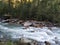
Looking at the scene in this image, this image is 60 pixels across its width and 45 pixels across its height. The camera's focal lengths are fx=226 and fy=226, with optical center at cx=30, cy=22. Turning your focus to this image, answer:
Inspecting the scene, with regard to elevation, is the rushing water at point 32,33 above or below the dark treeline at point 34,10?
below

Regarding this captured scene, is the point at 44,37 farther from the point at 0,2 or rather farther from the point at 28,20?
the point at 0,2

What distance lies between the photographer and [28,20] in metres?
8.93

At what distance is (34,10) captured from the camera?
9.04 m

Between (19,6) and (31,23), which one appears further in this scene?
(19,6)

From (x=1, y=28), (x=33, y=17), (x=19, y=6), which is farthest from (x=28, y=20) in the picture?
(x=1, y=28)

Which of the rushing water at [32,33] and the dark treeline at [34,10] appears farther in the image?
the dark treeline at [34,10]

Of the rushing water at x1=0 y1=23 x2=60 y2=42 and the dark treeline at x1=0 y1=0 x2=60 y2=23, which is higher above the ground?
the dark treeline at x1=0 y1=0 x2=60 y2=23

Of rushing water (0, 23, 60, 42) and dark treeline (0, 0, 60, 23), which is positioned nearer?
rushing water (0, 23, 60, 42)

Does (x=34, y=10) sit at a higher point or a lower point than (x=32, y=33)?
higher

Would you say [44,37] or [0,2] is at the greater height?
[0,2]

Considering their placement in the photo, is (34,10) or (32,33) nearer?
(32,33)

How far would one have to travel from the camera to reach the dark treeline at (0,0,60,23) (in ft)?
28.0

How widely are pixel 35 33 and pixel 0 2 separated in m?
3.44

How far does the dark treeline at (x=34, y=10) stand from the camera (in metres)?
8.55
